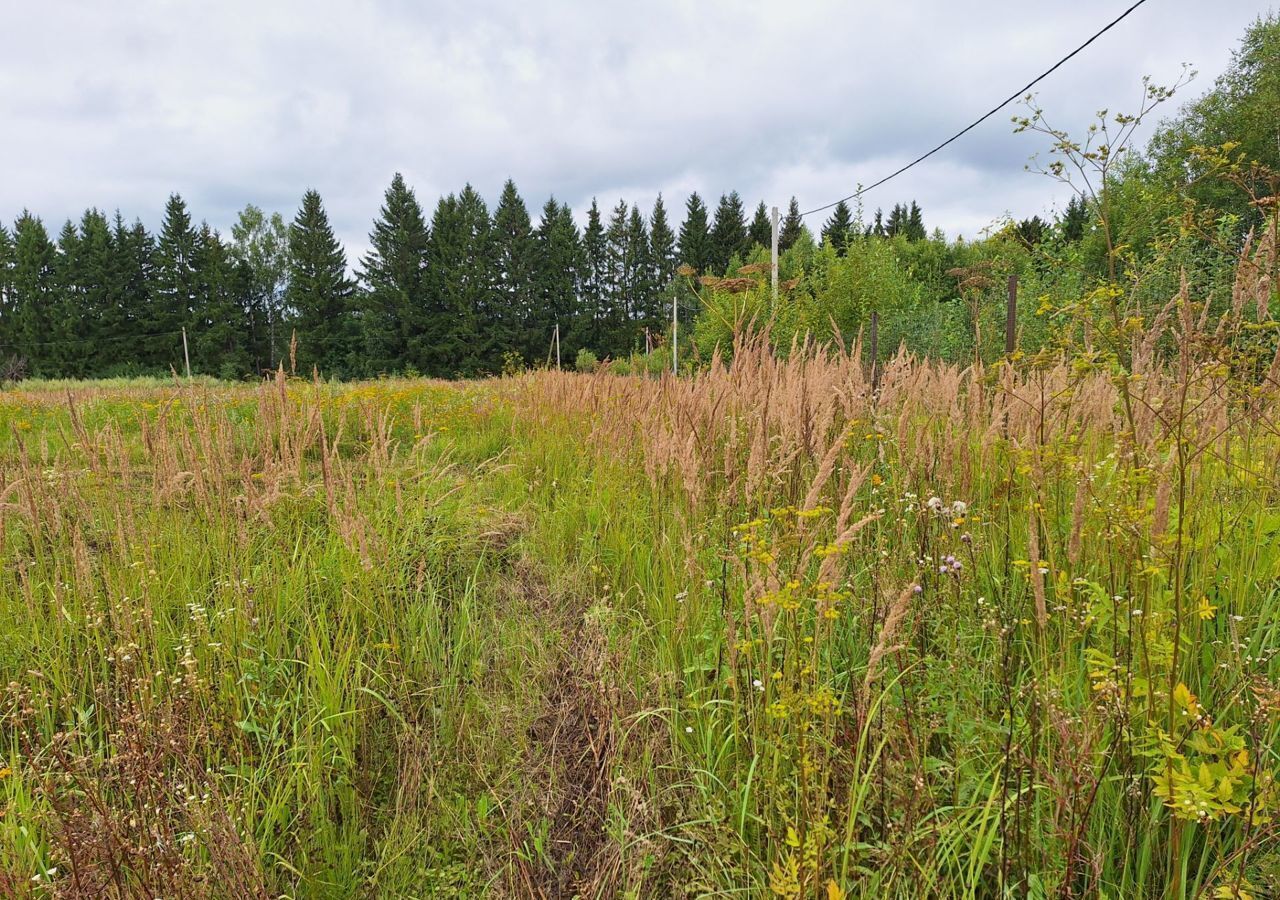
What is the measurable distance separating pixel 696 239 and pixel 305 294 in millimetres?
27877

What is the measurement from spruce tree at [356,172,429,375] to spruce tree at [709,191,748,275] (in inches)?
851

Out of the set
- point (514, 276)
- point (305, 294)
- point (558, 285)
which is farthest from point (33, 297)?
point (558, 285)

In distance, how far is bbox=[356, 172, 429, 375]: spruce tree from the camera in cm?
3728

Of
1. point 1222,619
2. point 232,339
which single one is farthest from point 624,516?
point 232,339

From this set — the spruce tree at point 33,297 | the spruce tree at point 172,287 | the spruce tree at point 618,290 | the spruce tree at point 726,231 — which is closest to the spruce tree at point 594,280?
the spruce tree at point 618,290

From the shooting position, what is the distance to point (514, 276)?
4150 centimetres

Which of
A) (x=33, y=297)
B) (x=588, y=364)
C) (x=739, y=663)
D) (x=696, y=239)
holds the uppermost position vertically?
(x=696, y=239)

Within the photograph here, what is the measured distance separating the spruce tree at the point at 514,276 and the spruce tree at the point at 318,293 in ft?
30.6

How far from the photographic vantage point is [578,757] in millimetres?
1638

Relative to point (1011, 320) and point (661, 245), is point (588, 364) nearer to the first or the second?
point (1011, 320)

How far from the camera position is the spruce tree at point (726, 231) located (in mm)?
47844

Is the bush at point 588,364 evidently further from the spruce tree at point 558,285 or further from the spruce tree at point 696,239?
the spruce tree at point 696,239

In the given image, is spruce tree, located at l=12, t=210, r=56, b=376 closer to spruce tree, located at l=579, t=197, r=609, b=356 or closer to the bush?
spruce tree, located at l=579, t=197, r=609, b=356

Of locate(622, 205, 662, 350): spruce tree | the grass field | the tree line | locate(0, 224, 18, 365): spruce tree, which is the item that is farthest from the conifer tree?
the grass field
